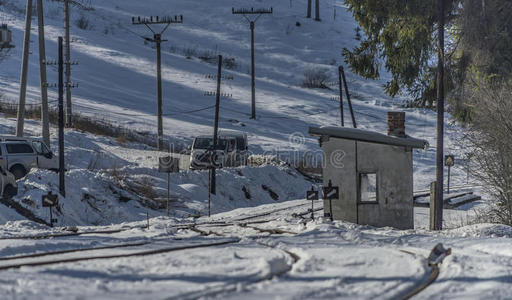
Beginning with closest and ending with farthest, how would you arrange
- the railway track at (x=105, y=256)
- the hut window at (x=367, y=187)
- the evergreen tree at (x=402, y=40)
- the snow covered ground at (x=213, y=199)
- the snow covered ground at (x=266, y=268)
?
the snow covered ground at (x=266, y=268) → the snow covered ground at (x=213, y=199) → the railway track at (x=105, y=256) → the hut window at (x=367, y=187) → the evergreen tree at (x=402, y=40)

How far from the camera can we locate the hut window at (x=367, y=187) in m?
20.4

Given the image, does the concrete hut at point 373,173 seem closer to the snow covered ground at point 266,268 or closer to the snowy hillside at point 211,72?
the snow covered ground at point 266,268

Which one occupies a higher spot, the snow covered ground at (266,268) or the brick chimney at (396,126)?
the brick chimney at (396,126)

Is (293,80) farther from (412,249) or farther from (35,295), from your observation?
(35,295)

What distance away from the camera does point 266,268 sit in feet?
32.7

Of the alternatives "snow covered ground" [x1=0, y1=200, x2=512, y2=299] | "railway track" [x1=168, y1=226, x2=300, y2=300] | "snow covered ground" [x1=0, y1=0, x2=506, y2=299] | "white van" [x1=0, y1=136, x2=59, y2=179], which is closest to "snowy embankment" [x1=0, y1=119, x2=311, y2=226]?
"snow covered ground" [x1=0, y1=0, x2=506, y2=299]

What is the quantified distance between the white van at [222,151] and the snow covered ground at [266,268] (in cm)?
1862

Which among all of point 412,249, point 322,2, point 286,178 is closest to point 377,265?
point 412,249

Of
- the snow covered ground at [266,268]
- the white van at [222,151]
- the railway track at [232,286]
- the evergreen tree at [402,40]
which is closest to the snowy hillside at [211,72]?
the white van at [222,151]

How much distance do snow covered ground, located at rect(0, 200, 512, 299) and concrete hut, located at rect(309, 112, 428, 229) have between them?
4.31 metres

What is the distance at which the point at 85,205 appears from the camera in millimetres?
24781

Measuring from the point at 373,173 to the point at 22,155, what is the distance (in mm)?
14886

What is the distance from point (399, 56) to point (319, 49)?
197 feet

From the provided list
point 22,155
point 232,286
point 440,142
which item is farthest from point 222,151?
point 232,286
